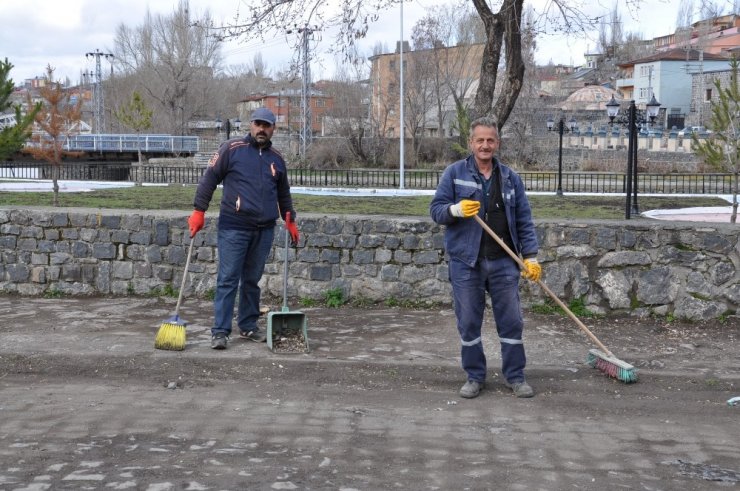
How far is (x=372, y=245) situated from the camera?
27.5ft

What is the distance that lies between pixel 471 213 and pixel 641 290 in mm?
3089

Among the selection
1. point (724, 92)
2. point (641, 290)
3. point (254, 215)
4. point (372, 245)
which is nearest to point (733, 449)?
point (641, 290)

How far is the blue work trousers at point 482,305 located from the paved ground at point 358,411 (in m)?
0.24

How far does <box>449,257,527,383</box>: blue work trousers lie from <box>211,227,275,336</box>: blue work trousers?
1.81 m

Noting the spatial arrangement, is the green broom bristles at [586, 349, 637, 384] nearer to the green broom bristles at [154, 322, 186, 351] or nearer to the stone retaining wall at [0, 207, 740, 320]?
the stone retaining wall at [0, 207, 740, 320]

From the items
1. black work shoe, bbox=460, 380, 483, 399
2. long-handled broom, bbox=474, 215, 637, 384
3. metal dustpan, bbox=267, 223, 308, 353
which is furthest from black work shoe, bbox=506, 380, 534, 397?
metal dustpan, bbox=267, 223, 308, 353

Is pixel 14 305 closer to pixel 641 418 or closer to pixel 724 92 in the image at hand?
pixel 641 418

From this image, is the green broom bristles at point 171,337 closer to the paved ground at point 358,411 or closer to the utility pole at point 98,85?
the paved ground at point 358,411

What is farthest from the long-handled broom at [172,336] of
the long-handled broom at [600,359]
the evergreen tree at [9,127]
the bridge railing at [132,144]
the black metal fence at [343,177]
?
the bridge railing at [132,144]

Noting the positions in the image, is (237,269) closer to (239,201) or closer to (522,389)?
(239,201)

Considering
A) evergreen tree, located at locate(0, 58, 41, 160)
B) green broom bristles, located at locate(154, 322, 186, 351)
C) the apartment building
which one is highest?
the apartment building

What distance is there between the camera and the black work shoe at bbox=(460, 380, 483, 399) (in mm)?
5578

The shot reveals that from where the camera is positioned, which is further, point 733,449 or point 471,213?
point 471,213

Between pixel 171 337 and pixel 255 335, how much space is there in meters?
0.68
